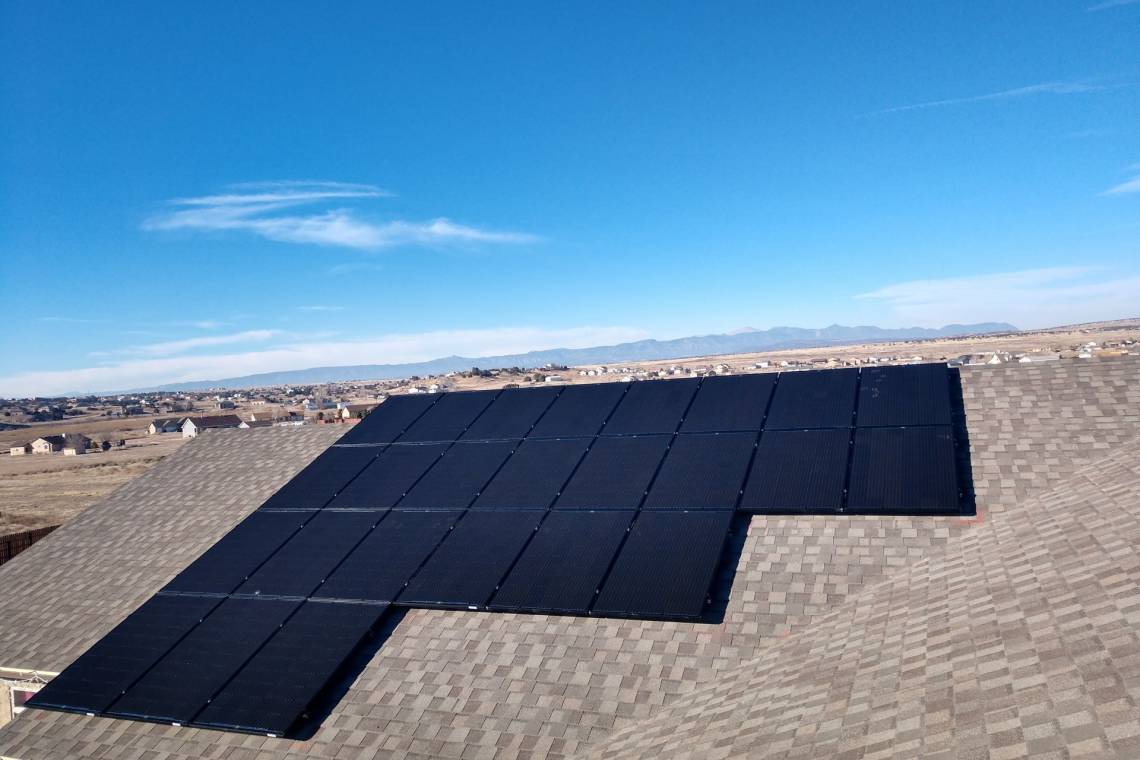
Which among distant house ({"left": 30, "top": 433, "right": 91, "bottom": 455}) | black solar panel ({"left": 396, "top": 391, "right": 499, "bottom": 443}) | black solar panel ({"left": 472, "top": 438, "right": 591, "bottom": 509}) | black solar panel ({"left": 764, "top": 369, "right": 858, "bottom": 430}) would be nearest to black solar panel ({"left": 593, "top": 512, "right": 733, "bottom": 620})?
black solar panel ({"left": 472, "top": 438, "right": 591, "bottom": 509})

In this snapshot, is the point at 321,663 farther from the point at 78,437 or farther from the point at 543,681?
the point at 78,437

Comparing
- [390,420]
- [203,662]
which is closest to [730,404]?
[390,420]

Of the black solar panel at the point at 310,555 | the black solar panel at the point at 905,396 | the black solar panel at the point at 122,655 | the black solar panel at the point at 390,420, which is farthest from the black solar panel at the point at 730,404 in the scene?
the black solar panel at the point at 122,655

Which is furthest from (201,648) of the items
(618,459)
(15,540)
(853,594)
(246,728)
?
(15,540)

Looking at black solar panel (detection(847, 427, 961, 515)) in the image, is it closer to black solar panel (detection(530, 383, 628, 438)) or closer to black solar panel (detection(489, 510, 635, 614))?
black solar panel (detection(489, 510, 635, 614))

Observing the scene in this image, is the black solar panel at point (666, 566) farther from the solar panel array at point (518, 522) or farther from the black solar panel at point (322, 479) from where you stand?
the black solar panel at point (322, 479)

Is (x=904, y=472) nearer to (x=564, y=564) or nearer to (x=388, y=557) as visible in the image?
(x=564, y=564)
